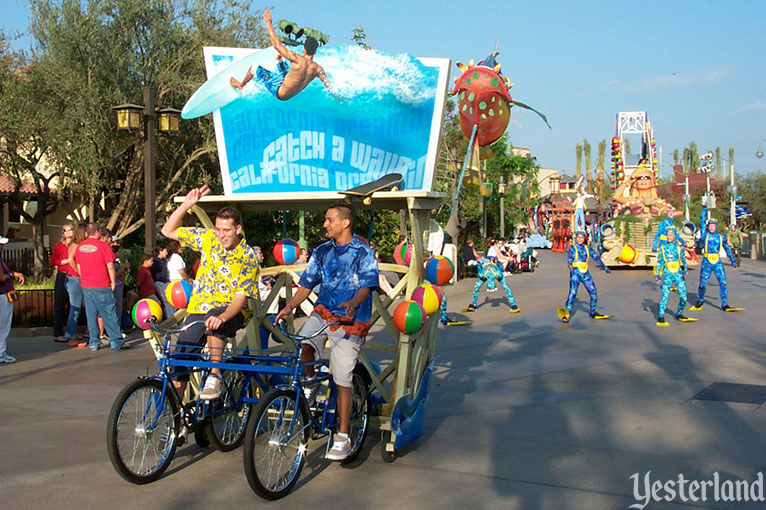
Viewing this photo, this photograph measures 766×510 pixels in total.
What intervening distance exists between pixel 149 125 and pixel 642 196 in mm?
29326

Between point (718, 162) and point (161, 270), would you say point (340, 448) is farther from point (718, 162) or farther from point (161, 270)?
point (718, 162)

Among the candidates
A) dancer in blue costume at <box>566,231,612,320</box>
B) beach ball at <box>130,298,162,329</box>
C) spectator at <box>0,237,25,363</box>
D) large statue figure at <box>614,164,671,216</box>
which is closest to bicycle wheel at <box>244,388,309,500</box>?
beach ball at <box>130,298,162,329</box>

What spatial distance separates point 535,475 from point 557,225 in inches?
2505

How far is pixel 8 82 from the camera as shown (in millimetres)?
18156

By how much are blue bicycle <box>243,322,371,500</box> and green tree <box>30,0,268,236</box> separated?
13.0 metres

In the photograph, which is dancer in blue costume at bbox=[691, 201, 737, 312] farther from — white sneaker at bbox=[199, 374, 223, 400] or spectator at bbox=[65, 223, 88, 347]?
white sneaker at bbox=[199, 374, 223, 400]

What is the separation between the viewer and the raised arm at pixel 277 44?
8630 millimetres

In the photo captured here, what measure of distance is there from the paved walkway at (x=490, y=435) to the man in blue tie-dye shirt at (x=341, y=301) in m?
0.56

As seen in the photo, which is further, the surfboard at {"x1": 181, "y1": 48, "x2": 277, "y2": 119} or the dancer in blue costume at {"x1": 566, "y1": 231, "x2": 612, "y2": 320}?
the dancer in blue costume at {"x1": 566, "y1": 231, "x2": 612, "y2": 320}

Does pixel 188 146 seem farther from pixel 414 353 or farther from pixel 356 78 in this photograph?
pixel 414 353

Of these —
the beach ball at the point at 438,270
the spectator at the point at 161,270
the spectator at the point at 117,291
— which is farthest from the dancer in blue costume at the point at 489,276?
the beach ball at the point at 438,270

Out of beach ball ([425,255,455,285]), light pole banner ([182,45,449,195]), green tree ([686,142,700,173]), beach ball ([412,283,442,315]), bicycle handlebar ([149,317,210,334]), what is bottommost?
bicycle handlebar ([149,317,210,334])

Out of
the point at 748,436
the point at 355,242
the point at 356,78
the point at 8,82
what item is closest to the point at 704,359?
the point at 748,436

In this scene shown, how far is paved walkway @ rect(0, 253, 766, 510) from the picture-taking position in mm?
4961
